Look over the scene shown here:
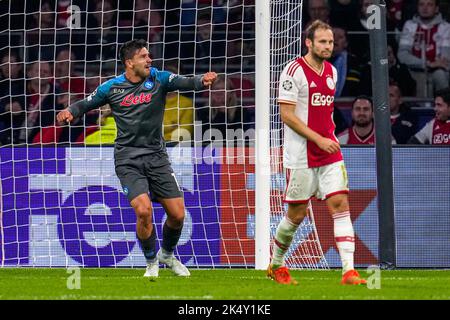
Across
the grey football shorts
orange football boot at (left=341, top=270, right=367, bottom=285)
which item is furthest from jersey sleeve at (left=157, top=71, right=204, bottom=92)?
orange football boot at (left=341, top=270, right=367, bottom=285)

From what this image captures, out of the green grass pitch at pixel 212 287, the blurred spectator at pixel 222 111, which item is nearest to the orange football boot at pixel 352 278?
the green grass pitch at pixel 212 287

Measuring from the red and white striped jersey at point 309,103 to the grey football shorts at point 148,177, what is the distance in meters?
1.80

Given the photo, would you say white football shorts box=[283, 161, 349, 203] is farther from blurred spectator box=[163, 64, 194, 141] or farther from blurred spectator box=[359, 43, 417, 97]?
blurred spectator box=[359, 43, 417, 97]

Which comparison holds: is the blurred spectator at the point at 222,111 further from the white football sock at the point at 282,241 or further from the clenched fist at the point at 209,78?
the white football sock at the point at 282,241

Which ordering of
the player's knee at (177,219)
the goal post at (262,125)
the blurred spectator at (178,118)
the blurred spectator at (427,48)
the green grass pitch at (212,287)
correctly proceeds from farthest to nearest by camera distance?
1. the blurred spectator at (427,48)
2. the blurred spectator at (178,118)
3. the goal post at (262,125)
4. the player's knee at (177,219)
5. the green grass pitch at (212,287)

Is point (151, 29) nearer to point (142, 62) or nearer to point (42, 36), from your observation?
point (42, 36)

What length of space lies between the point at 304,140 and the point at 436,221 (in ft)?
15.8

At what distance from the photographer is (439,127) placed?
612 inches

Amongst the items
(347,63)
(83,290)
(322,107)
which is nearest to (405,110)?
(347,63)

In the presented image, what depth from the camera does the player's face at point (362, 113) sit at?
1544 cm

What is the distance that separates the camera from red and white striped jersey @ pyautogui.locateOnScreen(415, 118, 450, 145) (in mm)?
15453

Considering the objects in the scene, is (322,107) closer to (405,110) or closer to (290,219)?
(290,219)

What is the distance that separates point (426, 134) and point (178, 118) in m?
3.32

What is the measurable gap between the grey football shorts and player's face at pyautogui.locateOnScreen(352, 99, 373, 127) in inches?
168
